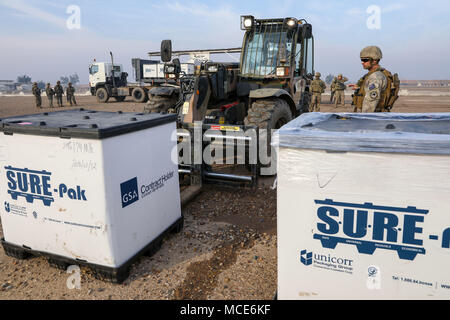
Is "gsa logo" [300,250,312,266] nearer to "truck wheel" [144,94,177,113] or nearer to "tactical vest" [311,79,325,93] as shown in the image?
"truck wheel" [144,94,177,113]

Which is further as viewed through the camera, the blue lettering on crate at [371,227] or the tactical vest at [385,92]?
the tactical vest at [385,92]

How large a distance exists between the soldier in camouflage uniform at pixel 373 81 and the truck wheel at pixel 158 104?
396cm

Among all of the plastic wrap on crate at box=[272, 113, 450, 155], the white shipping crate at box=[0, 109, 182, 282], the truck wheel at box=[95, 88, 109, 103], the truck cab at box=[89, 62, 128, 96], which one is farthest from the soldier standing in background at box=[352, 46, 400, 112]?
the truck wheel at box=[95, 88, 109, 103]

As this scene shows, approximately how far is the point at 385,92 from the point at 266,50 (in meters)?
3.39

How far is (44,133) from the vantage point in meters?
2.62

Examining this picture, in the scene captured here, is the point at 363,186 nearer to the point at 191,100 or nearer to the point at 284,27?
the point at 191,100

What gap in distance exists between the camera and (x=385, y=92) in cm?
394

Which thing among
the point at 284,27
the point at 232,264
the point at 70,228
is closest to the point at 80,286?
the point at 70,228

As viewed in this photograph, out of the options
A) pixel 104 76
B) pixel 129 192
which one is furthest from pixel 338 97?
pixel 129 192

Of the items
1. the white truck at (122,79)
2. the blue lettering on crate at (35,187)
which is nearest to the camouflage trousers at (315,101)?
the white truck at (122,79)

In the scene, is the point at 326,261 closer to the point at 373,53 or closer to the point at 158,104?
the point at 373,53

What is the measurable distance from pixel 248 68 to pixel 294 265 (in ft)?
18.2

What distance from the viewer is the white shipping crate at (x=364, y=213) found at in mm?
1701

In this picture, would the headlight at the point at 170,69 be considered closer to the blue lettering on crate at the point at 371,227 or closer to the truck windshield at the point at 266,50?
the truck windshield at the point at 266,50
